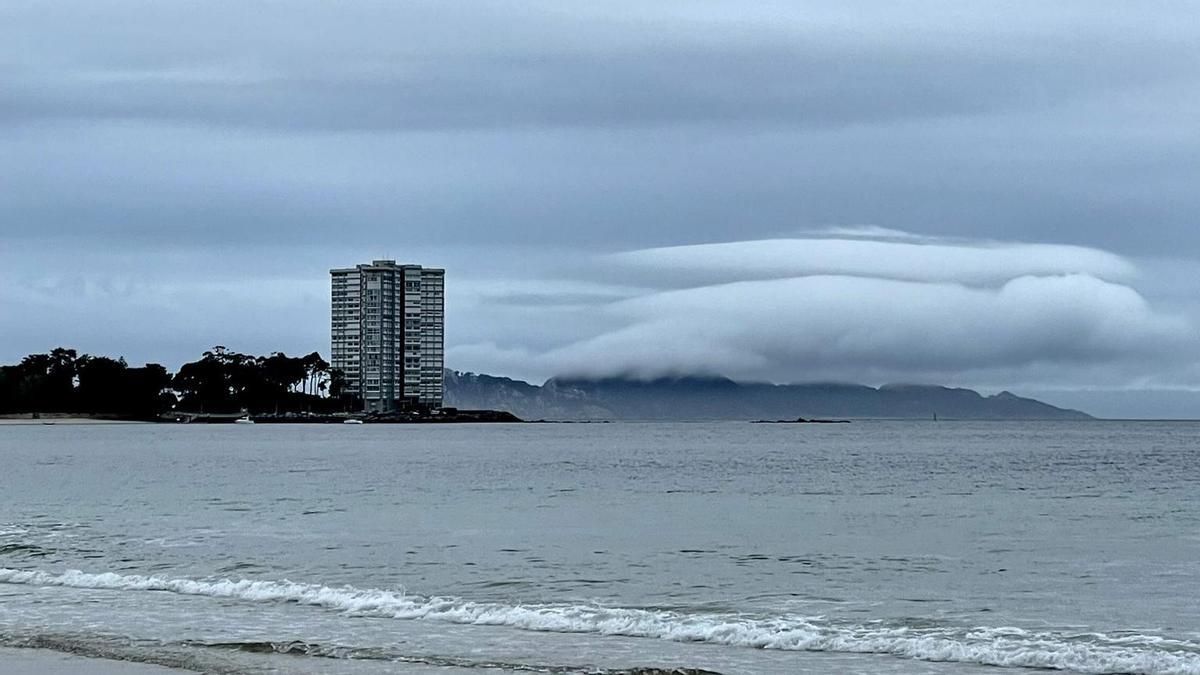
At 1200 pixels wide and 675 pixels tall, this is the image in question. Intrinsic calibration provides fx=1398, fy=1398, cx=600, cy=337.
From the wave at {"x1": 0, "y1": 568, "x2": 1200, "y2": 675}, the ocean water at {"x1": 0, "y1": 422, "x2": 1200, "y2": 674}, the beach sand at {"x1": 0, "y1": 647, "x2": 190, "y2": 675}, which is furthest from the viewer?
the ocean water at {"x1": 0, "y1": 422, "x2": 1200, "y2": 674}

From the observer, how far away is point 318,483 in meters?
73.6

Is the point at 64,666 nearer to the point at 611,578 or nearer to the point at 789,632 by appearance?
the point at 789,632

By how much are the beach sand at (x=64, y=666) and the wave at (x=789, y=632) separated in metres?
6.66

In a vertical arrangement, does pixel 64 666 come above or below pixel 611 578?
above

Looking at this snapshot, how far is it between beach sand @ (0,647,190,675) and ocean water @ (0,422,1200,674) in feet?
1.62

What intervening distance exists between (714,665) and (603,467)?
245 ft

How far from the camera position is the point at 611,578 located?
103 ft

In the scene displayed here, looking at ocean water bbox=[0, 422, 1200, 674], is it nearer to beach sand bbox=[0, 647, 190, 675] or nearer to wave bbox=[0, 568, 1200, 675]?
wave bbox=[0, 568, 1200, 675]

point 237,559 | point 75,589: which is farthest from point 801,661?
point 237,559

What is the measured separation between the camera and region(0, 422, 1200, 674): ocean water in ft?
70.3

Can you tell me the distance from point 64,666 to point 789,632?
11.2 m

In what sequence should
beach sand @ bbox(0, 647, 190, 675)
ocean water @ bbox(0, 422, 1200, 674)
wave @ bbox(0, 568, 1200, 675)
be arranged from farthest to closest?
ocean water @ bbox(0, 422, 1200, 674), wave @ bbox(0, 568, 1200, 675), beach sand @ bbox(0, 647, 190, 675)

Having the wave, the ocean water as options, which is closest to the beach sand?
the ocean water

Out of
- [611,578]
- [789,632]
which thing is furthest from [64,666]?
[611,578]
